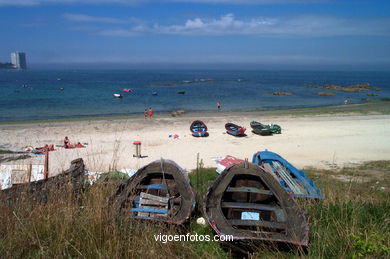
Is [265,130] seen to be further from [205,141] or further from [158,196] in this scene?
[158,196]

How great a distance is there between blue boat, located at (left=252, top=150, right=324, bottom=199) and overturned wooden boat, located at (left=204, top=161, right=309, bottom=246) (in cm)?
101

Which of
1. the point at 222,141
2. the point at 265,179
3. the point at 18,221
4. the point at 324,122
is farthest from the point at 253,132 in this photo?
the point at 18,221

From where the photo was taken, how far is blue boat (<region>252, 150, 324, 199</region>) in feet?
24.3

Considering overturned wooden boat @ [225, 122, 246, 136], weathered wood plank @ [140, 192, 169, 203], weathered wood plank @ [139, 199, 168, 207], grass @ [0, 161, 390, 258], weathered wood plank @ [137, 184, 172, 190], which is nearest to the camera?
grass @ [0, 161, 390, 258]

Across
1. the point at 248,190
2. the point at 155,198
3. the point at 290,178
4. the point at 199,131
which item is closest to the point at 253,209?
the point at 248,190

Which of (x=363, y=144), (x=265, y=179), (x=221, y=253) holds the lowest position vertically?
(x=363, y=144)

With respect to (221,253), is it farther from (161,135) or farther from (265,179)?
(161,135)

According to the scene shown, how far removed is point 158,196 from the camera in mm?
6082

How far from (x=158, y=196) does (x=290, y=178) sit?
4.49 meters

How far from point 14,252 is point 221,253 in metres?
2.50

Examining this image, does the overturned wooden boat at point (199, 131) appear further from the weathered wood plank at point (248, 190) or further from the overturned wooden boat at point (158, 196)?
the weathered wood plank at point (248, 190)

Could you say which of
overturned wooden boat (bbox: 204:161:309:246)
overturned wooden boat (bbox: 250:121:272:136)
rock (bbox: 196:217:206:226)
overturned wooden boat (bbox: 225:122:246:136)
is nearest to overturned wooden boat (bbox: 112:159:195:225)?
rock (bbox: 196:217:206:226)

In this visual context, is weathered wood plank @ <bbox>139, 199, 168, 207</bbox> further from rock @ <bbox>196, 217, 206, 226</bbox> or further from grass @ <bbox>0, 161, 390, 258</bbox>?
grass @ <bbox>0, 161, 390, 258</bbox>

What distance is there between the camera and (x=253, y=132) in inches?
885
